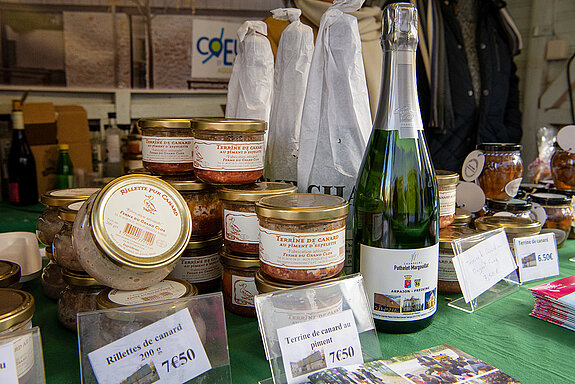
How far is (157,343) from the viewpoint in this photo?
23.1 inches

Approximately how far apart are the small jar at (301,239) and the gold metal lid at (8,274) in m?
0.46

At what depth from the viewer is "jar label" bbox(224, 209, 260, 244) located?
0.82m

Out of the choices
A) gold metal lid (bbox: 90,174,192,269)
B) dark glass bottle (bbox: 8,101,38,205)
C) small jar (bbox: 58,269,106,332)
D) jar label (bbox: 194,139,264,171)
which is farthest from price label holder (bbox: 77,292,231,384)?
dark glass bottle (bbox: 8,101,38,205)

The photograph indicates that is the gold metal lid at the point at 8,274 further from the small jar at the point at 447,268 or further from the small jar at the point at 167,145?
the small jar at the point at 447,268

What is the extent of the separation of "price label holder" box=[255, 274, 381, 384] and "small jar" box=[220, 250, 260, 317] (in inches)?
7.9

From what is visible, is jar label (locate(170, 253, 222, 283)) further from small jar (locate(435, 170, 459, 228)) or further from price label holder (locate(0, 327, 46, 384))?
small jar (locate(435, 170, 459, 228))

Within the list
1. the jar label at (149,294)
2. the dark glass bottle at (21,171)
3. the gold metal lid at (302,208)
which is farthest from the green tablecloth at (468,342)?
the dark glass bottle at (21,171)

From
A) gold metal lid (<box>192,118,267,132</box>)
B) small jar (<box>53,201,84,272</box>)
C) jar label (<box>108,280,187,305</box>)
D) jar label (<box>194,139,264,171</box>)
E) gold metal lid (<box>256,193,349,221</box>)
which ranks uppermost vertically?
gold metal lid (<box>192,118,267,132</box>)

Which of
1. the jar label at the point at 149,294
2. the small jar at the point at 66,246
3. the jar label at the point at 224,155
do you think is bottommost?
the jar label at the point at 149,294

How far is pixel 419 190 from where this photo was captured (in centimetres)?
83

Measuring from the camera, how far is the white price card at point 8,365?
1.66 feet

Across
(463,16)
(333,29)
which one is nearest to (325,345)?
(333,29)

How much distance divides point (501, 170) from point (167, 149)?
88 cm

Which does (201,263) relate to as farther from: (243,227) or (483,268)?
(483,268)
